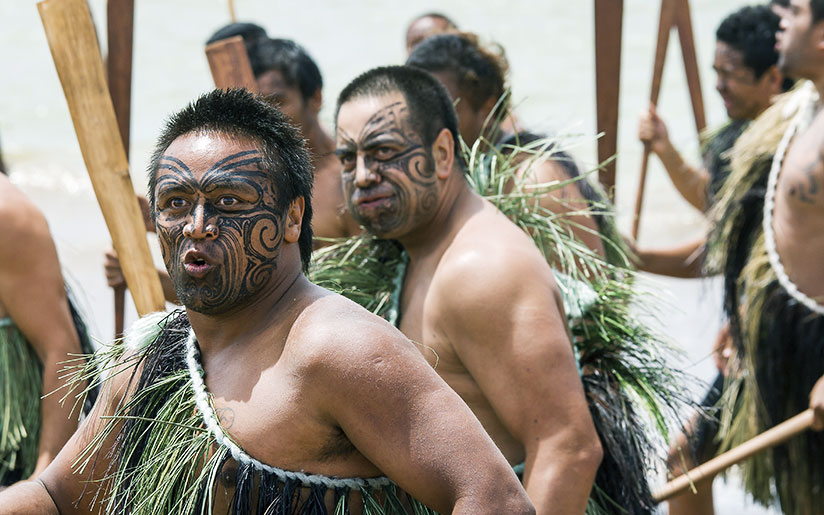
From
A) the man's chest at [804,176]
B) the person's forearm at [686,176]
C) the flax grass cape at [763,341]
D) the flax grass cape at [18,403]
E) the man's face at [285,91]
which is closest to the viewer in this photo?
Result: the flax grass cape at [18,403]

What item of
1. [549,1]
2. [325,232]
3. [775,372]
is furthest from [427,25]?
[549,1]

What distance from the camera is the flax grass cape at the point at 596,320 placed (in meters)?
3.04

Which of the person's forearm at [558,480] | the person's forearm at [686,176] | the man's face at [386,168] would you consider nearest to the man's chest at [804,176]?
the person's forearm at [686,176]

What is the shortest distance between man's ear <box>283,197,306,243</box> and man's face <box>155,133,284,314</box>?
0.03 m

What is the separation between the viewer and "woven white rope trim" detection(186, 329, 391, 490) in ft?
6.22

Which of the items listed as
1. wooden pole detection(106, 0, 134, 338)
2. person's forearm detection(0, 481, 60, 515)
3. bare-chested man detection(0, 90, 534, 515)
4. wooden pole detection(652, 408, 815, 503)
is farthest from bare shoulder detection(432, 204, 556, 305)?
wooden pole detection(652, 408, 815, 503)

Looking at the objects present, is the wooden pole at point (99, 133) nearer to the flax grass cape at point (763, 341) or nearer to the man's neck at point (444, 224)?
the man's neck at point (444, 224)

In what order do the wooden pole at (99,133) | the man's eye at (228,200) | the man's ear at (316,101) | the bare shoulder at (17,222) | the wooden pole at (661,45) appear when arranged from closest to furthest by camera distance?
the man's eye at (228,200)
the wooden pole at (99,133)
the bare shoulder at (17,222)
the man's ear at (316,101)
the wooden pole at (661,45)

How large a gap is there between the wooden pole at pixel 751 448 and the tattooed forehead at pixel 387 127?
1489 millimetres

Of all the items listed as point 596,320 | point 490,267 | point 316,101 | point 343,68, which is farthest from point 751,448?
point 343,68

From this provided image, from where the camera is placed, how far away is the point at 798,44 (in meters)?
4.05

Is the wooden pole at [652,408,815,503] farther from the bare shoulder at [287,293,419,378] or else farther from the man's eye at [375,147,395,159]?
the bare shoulder at [287,293,419,378]

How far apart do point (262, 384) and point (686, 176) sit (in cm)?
391

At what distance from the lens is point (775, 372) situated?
4199mm
